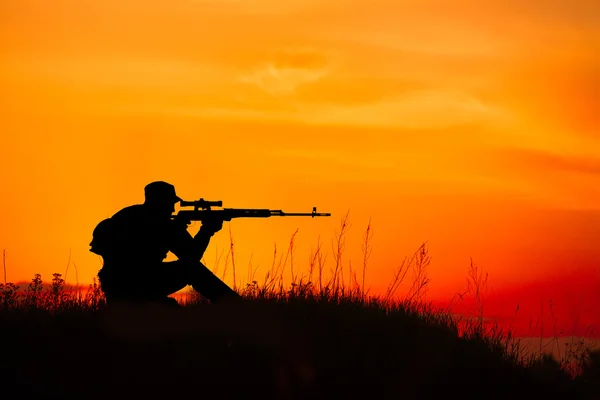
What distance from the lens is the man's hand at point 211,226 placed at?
10711 millimetres

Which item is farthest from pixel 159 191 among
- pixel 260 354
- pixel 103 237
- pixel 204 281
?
pixel 260 354

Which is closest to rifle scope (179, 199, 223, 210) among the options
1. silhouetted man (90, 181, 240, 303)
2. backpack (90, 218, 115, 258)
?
silhouetted man (90, 181, 240, 303)

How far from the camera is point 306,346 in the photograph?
30.7 feet

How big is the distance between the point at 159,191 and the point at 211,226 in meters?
0.89

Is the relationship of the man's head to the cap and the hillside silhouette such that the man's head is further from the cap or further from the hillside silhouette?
the hillside silhouette

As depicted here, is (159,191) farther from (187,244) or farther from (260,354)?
(260,354)

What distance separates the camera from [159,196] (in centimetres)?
1022

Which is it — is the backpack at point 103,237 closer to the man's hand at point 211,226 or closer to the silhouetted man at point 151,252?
the silhouetted man at point 151,252

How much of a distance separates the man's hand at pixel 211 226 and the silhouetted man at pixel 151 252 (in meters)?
0.16

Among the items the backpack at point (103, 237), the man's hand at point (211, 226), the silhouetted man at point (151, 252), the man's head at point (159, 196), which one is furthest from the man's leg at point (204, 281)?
the backpack at point (103, 237)

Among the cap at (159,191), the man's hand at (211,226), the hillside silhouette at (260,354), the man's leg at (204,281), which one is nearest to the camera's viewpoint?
the hillside silhouette at (260,354)

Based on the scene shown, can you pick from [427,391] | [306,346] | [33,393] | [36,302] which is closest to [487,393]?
[427,391]

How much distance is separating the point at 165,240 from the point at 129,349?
5.64 ft

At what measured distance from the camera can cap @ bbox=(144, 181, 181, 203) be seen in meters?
10.2
